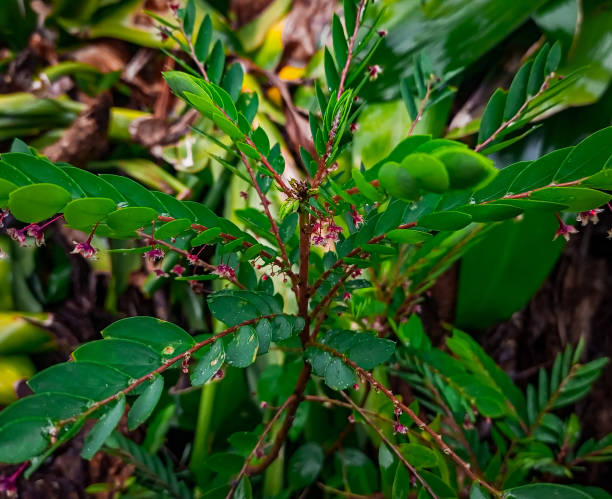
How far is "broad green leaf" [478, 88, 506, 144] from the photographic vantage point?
409 millimetres

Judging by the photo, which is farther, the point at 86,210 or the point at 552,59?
A: the point at 552,59

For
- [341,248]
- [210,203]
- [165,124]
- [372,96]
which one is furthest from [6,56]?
[341,248]

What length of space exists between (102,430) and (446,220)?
0.23 metres

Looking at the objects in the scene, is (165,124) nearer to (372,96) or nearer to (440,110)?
(372,96)

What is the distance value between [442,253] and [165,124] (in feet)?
2.02

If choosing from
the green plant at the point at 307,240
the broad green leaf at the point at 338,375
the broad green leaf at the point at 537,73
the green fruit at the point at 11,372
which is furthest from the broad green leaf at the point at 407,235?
the green fruit at the point at 11,372

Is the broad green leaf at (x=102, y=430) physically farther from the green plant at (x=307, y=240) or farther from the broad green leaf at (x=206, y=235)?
the broad green leaf at (x=206, y=235)

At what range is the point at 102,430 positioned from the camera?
253 millimetres

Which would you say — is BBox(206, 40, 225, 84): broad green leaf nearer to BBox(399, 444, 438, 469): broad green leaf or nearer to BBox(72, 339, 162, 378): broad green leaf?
BBox(72, 339, 162, 378): broad green leaf

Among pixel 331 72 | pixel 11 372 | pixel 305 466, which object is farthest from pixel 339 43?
pixel 11 372

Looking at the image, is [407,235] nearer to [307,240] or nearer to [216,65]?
[307,240]

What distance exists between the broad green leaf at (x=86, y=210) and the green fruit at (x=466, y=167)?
190 millimetres

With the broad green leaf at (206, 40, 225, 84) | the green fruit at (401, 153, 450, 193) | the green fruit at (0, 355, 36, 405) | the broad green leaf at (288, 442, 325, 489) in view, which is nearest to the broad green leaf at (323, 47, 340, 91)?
the broad green leaf at (206, 40, 225, 84)

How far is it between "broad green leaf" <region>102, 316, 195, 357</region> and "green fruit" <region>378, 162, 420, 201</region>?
161mm
